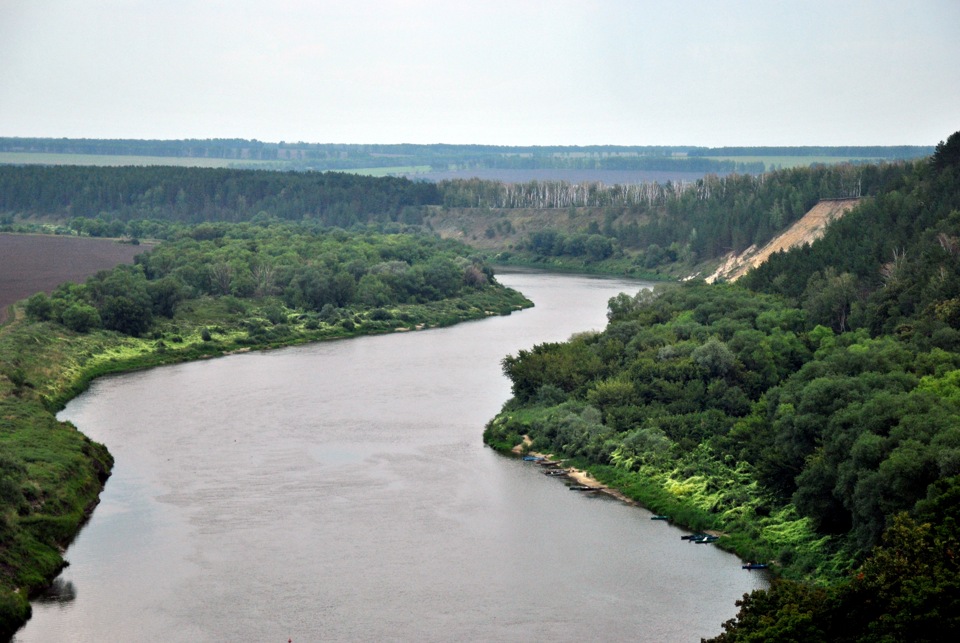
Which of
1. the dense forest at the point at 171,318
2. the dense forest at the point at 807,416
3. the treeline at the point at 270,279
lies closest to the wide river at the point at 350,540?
the dense forest at the point at 171,318

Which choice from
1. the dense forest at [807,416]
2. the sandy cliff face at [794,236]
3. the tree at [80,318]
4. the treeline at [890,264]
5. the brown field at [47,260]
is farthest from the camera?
the sandy cliff face at [794,236]

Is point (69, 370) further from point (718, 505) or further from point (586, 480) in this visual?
point (718, 505)

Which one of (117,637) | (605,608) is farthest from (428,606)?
(117,637)

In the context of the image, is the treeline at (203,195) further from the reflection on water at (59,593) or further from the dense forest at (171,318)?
the reflection on water at (59,593)

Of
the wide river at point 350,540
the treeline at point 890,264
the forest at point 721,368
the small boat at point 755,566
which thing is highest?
the treeline at point 890,264

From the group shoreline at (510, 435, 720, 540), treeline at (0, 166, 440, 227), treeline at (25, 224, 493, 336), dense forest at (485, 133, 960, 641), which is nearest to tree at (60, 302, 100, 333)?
treeline at (25, 224, 493, 336)

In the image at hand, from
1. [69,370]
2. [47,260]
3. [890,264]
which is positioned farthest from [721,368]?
[47,260]

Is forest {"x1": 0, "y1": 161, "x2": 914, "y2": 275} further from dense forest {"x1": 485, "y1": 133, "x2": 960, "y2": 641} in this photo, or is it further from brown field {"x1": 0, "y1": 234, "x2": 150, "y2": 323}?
dense forest {"x1": 485, "y1": 133, "x2": 960, "y2": 641}
